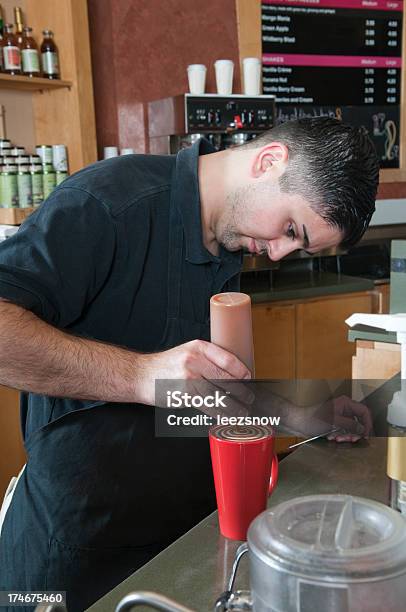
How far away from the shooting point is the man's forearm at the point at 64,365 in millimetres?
1010

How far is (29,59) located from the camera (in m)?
2.63

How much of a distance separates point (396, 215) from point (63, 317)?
2893 millimetres

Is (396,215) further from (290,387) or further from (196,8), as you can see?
(290,387)

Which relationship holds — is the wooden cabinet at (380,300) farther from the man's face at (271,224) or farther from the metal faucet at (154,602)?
the metal faucet at (154,602)

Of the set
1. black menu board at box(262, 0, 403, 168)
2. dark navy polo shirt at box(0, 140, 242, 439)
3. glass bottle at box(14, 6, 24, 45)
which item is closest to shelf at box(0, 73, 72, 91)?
glass bottle at box(14, 6, 24, 45)

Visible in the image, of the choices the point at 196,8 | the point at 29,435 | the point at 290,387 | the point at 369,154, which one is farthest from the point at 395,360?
the point at 196,8

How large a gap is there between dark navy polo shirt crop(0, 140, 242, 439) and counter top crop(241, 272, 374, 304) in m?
1.67

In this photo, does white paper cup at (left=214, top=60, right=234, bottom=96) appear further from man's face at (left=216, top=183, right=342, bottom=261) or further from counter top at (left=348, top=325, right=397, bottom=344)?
man's face at (left=216, top=183, right=342, bottom=261)

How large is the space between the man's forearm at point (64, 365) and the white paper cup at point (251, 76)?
7.48 ft

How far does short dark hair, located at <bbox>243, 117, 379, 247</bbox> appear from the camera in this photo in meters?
1.13

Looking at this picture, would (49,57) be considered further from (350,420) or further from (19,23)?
(350,420)

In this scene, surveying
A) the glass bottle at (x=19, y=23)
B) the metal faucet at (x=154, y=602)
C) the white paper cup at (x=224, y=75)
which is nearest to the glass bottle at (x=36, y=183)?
the glass bottle at (x=19, y=23)

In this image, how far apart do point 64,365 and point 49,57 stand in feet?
6.63

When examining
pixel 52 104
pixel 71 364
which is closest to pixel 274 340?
pixel 52 104
